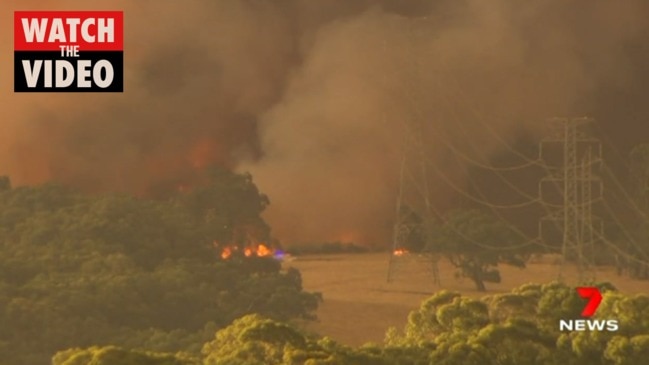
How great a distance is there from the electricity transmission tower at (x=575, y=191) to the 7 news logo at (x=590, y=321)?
1664 centimetres

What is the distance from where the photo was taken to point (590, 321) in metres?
34.3

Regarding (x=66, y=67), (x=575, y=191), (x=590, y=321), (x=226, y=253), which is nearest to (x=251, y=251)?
(x=226, y=253)

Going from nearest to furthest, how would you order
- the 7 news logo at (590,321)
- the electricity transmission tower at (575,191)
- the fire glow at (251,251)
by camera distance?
the 7 news logo at (590,321) < the electricity transmission tower at (575,191) < the fire glow at (251,251)

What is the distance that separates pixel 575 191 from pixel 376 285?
1425 cm

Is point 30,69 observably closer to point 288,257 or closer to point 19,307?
point 19,307

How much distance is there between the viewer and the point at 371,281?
2618 inches

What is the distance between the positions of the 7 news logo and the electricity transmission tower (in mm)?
16637

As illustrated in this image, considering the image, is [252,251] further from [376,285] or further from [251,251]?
[376,285]

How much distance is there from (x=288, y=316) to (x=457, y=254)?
70.2ft

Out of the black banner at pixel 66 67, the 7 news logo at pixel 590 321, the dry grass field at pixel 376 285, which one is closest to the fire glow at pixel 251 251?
the dry grass field at pixel 376 285

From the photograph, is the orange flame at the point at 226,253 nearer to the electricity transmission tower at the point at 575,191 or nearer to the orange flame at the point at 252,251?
the orange flame at the point at 252,251

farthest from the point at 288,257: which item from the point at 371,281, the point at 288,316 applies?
the point at 288,316

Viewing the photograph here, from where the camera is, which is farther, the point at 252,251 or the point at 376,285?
the point at 376,285

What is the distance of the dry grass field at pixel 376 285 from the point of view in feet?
181
